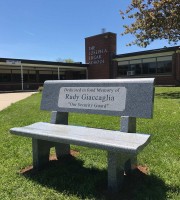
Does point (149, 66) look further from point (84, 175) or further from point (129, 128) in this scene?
point (84, 175)

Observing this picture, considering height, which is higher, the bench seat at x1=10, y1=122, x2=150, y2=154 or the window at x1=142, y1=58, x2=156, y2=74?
A: the window at x1=142, y1=58, x2=156, y2=74

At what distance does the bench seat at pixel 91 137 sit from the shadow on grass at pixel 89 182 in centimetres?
52

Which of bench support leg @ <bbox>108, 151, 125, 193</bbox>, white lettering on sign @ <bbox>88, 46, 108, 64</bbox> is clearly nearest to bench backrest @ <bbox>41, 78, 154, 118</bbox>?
bench support leg @ <bbox>108, 151, 125, 193</bbox>

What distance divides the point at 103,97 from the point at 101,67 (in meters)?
36.2

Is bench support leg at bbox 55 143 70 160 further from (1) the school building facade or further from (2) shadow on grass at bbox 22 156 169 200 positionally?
(1) the school building facade

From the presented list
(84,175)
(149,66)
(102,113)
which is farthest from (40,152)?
(149,66)

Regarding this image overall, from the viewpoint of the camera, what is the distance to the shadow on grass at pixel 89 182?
318 centimetres

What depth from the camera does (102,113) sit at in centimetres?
399

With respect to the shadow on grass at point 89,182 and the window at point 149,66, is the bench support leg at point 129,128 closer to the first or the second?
the shadow on grass at point 89,182

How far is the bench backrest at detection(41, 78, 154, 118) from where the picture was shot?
143 inches

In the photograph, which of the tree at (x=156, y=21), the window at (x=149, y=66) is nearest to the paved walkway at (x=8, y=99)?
the tree at (x=156, y=21)

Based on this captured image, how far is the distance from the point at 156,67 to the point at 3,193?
30250 millimetres

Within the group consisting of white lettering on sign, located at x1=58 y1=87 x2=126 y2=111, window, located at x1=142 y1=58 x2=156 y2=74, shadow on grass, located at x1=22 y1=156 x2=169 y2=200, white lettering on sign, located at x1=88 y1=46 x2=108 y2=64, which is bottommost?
shadow on grass, located at x1=22 y1=156 x2=169 y2=200

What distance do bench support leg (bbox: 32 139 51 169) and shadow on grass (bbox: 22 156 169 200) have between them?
9cm
